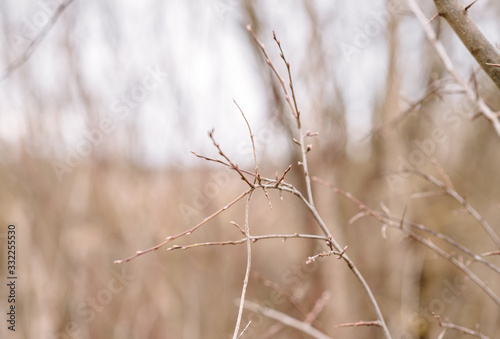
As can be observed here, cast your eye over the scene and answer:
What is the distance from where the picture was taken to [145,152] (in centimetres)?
Result: 473

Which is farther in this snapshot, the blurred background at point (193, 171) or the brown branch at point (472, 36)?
the blurred background at point (193, 171)

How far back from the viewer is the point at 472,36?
4.11 ft

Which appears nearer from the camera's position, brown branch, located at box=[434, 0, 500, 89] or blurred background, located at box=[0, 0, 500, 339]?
brown branch, located at box=[434, 0, 500, 89]

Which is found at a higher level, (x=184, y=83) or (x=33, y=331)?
(x=184, y=83)

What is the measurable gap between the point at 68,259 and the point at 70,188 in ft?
2.60

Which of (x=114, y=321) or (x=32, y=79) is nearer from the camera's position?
(x=32, y=79)

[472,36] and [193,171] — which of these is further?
[193,171]

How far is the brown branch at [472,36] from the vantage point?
48.6 inches

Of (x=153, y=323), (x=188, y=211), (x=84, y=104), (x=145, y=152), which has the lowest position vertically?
(x=153, y=323)

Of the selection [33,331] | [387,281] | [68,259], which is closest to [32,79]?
[68,259]

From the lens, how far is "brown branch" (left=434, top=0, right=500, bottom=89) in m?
1.23

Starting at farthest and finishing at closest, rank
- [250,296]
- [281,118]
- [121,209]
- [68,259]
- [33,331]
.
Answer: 1. [250,296]
2. [121,209]
3. [68,259]
4. [33,331]
5. [281,118]

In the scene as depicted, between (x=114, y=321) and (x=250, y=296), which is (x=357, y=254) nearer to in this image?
(x=250, y=296)

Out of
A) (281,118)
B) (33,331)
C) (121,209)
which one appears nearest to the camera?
(281,118)
